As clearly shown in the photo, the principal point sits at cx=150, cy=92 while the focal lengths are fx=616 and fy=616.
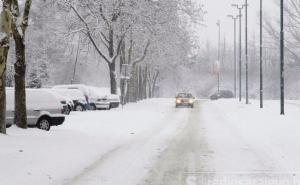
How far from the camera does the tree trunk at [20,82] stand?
20250mm

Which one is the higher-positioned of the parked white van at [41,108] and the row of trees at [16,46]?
the row of trees at [16,46]

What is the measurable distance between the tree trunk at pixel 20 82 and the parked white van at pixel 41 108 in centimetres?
257

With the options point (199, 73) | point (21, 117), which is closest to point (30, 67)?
point (21, 117)

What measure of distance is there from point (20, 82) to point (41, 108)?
3.71 metres

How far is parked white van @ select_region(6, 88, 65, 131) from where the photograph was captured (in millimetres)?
23906

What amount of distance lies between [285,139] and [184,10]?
90.4 ft

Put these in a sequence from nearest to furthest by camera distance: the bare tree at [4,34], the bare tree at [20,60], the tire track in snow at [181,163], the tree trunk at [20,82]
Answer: the tire track in snow at [181,163] → the bare tree at [4,34] → the bare tree at [20,60] → the tree trunk at [20,82]

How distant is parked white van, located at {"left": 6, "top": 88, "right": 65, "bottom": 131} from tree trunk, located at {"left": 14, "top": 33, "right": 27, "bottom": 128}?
2.57 metres

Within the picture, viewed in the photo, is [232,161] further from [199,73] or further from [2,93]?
[199,73]

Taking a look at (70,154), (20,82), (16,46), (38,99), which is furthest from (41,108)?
(70,154)

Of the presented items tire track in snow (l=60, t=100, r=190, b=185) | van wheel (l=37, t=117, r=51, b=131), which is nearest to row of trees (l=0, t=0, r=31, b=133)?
van wheel (l=37, t=117, r=51, b=131)

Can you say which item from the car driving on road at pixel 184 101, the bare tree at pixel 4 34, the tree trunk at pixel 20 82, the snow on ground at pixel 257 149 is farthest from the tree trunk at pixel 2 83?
the car driving on road at pixel 184 101

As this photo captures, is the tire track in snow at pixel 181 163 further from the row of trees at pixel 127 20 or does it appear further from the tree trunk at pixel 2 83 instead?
the row of trees at pixel 127 20

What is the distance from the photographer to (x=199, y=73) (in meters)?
154
